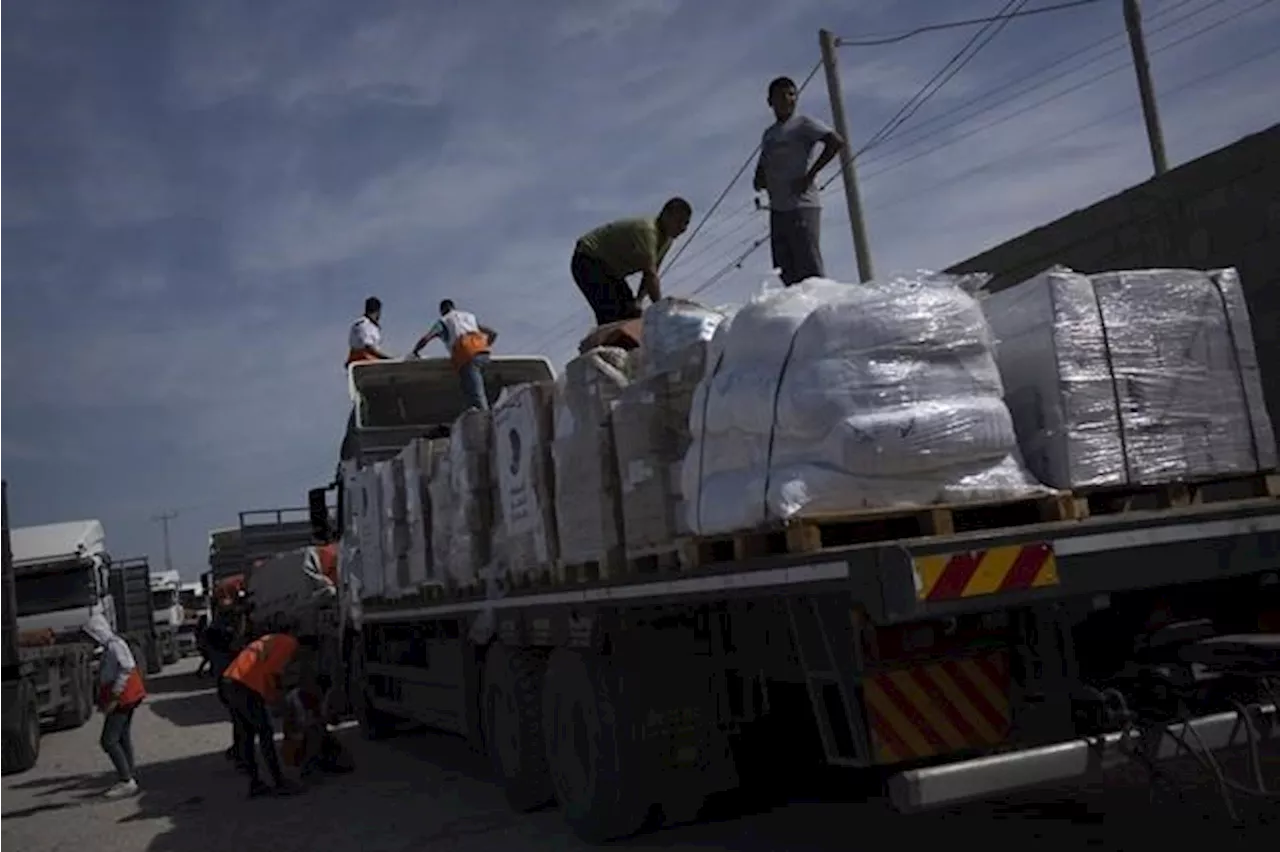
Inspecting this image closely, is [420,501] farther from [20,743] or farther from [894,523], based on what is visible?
[20,743]

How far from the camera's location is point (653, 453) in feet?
18.4

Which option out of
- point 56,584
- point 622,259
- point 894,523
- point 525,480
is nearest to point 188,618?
point 56,584

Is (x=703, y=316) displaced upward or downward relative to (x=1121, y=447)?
upward

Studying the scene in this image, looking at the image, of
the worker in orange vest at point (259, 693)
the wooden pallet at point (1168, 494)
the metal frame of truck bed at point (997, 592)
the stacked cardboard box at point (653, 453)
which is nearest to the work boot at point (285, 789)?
the worker in orange vest at point (259, 693)

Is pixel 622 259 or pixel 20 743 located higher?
pixel 622 259

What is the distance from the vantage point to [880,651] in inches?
171

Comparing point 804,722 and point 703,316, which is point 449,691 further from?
point 703,316

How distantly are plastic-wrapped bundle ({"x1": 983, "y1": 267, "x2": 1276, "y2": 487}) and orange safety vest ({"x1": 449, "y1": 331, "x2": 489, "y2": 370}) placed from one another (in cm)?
749

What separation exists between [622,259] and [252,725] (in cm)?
457

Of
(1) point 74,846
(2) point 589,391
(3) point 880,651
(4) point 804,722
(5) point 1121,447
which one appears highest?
(2) point 589,391

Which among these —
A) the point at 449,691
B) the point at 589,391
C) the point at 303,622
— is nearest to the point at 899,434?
the point at 589,391

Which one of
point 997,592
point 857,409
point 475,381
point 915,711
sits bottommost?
point 915,711

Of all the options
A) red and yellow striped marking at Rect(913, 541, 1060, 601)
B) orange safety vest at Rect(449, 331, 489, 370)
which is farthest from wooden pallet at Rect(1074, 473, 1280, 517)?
orange safety vest at Rect(449, 331, 489, 370)

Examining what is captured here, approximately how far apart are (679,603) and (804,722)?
140 cm
